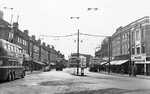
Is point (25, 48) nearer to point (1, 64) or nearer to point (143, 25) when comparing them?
point (143, 25)

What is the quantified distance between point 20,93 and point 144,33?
123 ft

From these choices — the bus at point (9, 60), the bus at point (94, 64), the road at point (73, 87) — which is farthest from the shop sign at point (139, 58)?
the bus at point (9, 60)

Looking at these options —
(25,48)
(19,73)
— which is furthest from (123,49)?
(19,73)

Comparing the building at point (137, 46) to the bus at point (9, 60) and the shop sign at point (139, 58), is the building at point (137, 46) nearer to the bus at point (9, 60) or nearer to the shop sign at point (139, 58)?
the shop sign at point (139, 58)

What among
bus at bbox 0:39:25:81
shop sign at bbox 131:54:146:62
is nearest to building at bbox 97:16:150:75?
shop sign at bbox 131:54:146:62

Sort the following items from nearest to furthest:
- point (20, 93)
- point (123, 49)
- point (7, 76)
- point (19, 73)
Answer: point (20, 93) → point (7, 76) → point (19, 73) → point (123, 49)

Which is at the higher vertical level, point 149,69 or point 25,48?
point 25,48

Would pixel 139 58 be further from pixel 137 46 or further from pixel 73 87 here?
pixel 73 87

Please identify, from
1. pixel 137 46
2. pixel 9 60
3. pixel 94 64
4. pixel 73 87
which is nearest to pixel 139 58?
pixel 137 46

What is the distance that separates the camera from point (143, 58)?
150 feet

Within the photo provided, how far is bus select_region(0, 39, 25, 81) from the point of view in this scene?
21.5 meters

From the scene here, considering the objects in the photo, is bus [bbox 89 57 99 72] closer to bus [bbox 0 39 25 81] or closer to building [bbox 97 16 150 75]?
building [bbox 97 16 150 75]

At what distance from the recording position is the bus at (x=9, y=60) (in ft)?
70.4

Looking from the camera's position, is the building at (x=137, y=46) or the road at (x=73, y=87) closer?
the road at (x=73, y=87)
